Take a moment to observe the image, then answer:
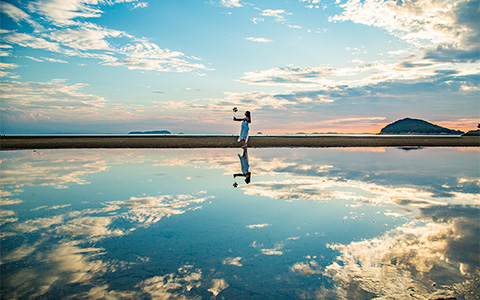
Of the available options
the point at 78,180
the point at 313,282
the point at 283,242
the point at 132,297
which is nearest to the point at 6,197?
the point at 78,180

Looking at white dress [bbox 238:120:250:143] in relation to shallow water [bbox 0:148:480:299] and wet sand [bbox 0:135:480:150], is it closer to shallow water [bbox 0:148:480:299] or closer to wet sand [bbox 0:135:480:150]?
shallow water [bbox 0:148:480:299]

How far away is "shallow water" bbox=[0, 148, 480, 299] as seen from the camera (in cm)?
414

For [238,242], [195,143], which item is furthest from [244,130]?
[195,143]

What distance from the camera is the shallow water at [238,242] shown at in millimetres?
4141

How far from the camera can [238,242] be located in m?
5.84

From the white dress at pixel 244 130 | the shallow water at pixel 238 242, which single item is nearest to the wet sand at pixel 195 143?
the white dress at pixel 244 130

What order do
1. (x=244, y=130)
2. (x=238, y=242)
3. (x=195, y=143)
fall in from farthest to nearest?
(x=195, y=143)
(x=244, y=130)
(x=238, y=242)

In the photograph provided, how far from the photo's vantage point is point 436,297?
3.88 m

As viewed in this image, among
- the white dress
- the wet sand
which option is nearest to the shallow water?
the white dress

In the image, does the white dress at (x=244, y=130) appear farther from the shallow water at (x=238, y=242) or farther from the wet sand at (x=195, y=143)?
the wet sand at (x=195, y=143)

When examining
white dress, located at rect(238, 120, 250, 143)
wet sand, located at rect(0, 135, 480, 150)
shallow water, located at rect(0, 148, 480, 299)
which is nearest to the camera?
shallow water, located at rect(0, 148, 480, 299)

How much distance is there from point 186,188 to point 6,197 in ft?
20.8

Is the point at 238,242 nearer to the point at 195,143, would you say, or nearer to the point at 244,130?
the point at 244,130

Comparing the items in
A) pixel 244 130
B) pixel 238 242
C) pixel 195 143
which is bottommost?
pixel 238 242
